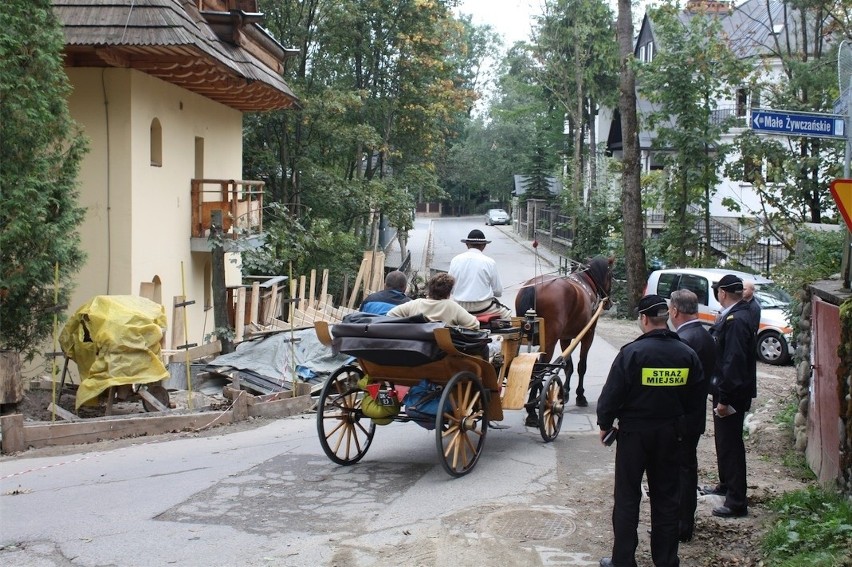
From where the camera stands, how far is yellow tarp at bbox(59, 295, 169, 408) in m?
12.5

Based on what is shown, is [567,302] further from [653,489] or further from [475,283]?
[653,489]

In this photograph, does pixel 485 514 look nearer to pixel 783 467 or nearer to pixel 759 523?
pixel 759 523

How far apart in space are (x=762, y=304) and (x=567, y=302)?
27.9ft

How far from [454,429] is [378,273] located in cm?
2395

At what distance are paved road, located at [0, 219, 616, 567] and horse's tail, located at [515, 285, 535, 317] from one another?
1500mm

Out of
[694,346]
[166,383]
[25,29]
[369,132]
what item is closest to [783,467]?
[694,346]

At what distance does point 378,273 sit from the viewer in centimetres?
3247

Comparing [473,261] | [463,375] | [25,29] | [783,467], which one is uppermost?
[25,29]

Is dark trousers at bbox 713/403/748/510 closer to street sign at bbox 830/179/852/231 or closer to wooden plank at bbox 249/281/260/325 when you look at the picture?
street sign at bbox 830/179/852/231

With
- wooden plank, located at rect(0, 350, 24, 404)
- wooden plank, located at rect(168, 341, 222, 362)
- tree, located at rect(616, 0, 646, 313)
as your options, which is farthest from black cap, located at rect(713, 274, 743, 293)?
tree, located at rect(616, 0, 646, 313)

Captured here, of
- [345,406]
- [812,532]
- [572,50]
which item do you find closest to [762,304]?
[345,406]

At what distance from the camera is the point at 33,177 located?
12219 mm

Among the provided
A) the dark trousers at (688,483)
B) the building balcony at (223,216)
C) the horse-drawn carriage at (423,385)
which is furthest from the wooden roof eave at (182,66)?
the dark trousers at (688,483)

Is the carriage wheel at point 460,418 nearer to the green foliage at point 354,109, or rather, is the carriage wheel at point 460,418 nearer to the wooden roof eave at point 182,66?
the wooden roof eave at point 182,66
